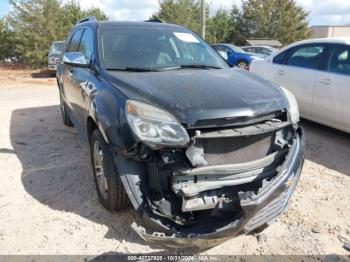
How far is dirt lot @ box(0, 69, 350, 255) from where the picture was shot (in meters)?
2.83

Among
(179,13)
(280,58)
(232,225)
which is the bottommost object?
(232,225)

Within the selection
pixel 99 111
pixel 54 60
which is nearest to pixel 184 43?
pixel 99 111

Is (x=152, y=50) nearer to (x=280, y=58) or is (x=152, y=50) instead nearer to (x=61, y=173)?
(x=61, y=173)

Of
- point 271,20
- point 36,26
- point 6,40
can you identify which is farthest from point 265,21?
point 6,40

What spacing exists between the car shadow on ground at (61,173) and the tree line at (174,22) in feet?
52.2

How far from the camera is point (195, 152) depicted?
7.90 ft

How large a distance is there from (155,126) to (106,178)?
81cm

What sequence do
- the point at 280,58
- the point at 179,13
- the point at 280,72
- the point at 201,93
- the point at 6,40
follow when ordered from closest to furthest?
1. the point at 201,93
2. the point at 280,72
3. the point at 280,58
4. the point at 6,40
5. the point at 179,13

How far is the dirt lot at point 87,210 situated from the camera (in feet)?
9.29

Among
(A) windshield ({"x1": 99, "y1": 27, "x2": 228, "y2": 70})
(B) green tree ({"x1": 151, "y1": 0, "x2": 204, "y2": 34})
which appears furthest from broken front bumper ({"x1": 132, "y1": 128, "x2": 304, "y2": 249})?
(B) green tree ({"x1": 151, "y1": 0, "x2": 204, "y2": 34})

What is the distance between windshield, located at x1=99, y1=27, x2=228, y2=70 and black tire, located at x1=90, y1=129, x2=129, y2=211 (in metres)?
0.81

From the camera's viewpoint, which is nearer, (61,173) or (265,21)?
(61,173)

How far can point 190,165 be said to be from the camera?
2408 mm

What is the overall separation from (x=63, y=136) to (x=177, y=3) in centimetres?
2250
